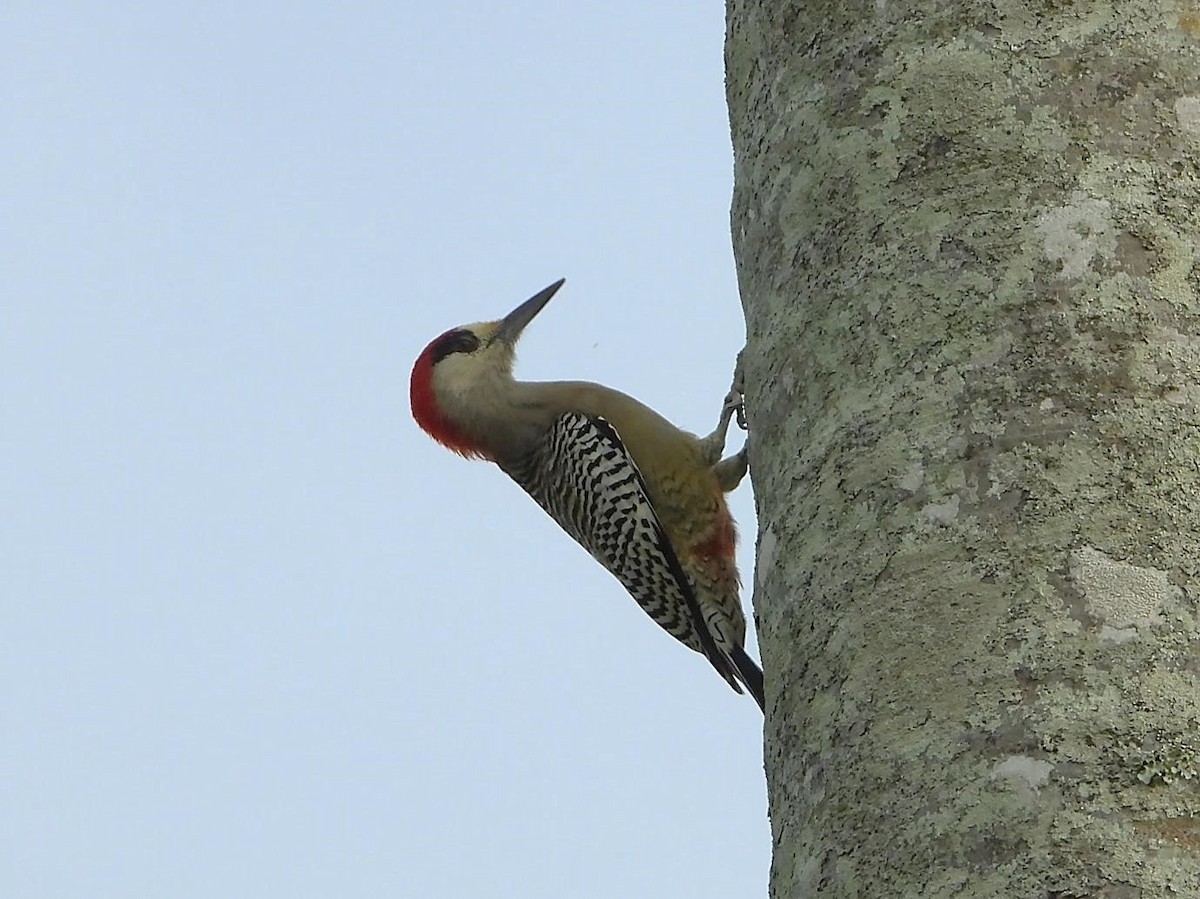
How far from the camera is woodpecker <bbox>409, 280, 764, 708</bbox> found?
5543 millimetres

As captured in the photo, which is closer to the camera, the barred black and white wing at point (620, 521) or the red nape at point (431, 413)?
the barred black and white wing at point (620, 521)

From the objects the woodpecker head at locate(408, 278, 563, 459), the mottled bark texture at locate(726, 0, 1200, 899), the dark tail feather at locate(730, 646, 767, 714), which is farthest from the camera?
the woodpecker head at locate(408, 278, 563, 459)

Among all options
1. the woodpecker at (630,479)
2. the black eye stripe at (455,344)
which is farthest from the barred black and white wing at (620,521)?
the black eye stripe at (455,344)

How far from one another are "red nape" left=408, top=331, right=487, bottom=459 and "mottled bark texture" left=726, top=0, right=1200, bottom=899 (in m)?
4.12

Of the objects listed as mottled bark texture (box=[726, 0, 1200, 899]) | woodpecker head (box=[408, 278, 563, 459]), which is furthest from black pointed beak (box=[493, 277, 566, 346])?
mottled bark texture (box=[726, 0, 1200, 899])

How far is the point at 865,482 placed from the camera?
5.99ft

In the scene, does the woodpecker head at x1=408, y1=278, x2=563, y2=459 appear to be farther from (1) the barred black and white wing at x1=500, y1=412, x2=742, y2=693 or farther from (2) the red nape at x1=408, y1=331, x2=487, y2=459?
(1) the barred black and white wing at x1=500, y1=412, x2=742, y2=693

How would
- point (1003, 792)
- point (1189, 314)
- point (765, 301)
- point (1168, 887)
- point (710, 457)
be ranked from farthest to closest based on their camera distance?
point (710, 457) → point (765, 301) → point (1189, 314) → point (1003, 792) → point (1168, 887)

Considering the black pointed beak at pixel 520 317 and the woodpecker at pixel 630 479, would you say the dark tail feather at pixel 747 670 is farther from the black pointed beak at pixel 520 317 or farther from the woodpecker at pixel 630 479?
the black pointed beak at pixel 520 317

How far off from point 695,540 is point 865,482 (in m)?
3.74

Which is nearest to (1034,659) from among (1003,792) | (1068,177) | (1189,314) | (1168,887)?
(1003,792)

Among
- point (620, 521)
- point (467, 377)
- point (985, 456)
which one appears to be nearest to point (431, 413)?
point (467, 377)

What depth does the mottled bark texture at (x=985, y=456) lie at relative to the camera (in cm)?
154

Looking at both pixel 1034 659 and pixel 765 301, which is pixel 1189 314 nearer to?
pixel 1034 659
